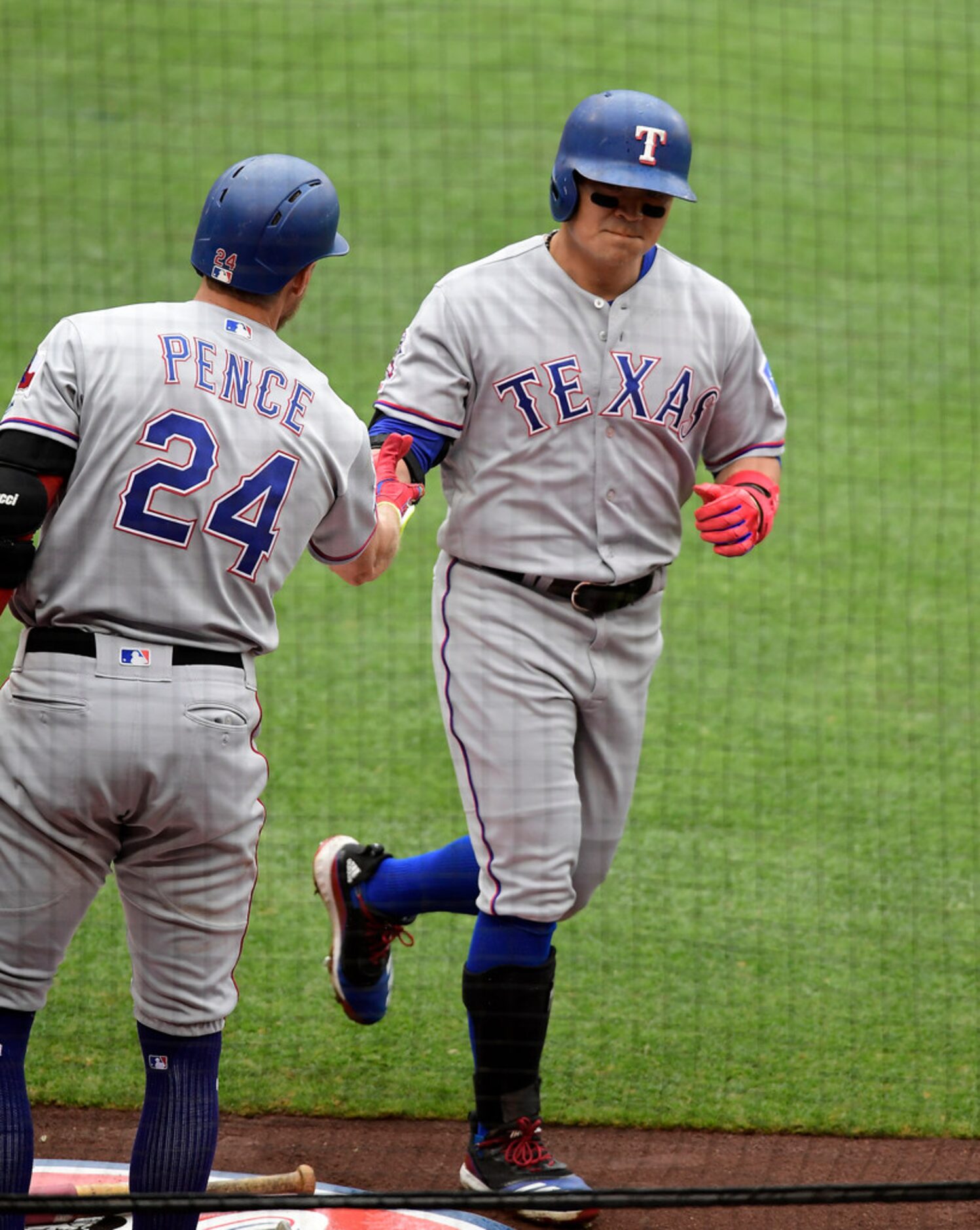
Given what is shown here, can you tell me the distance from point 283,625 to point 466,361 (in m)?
3.26

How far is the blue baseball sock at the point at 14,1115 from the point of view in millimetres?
2445

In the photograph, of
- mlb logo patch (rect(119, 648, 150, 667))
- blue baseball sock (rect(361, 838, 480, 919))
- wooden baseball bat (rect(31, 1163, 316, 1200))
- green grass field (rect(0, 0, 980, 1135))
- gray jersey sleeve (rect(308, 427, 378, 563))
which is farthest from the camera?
green grass field (rect(0, 0, 980, 1135))

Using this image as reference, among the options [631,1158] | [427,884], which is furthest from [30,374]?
[631,1158]

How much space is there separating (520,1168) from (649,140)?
6.35ft

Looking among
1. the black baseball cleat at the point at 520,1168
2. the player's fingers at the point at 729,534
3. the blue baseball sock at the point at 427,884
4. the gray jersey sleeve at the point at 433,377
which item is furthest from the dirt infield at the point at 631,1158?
the gray jersey sleeve at the point at 433,377

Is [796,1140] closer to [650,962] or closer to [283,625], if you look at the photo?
[650,962]

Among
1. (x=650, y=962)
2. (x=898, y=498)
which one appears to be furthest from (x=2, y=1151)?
(x=898, y=498)

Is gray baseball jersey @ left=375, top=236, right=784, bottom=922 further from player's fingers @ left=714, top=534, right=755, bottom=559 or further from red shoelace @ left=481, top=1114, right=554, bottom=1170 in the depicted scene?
red shoelace @ left=481, top=1114, right=554, bottom=1170

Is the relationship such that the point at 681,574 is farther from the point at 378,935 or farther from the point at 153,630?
the point at 153,630

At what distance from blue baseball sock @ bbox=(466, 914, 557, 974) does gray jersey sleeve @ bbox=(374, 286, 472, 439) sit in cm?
93

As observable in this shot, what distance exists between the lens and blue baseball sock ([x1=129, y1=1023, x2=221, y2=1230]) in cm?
253

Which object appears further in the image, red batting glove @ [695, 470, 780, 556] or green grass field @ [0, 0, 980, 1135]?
green grass field @ [0, 0, 980, 1135]

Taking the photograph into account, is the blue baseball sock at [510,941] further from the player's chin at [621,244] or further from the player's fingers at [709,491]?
the player's chin at [621,244]

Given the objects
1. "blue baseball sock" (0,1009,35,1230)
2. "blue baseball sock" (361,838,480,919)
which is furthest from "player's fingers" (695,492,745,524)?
"blue baseball sock" (0,1009,35,1230)
